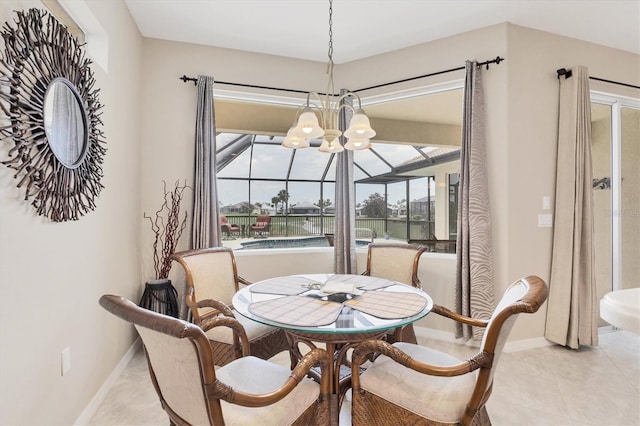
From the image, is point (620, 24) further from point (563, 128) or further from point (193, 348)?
point (193, 348)

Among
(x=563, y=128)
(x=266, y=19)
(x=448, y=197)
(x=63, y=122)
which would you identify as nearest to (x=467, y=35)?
(x=563, y=128)

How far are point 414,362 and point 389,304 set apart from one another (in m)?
0.43

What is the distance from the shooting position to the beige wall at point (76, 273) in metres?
1.33

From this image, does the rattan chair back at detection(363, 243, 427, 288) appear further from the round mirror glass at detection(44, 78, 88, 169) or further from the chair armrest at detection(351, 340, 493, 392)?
the round mirror glass at detection(44, 78, 88, 169)

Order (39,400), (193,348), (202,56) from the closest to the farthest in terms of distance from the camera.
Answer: (193,348), (39,400), (202,56)

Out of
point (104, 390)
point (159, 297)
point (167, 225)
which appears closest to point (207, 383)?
point (104, 390)

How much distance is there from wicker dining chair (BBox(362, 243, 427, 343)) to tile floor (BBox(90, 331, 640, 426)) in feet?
2.48

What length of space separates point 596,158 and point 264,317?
12.2 ft

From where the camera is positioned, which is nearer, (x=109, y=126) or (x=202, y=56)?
(x=109, y=126)

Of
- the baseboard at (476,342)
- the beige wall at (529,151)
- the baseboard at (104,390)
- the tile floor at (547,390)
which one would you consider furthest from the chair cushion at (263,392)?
the beige wall at (529,151)

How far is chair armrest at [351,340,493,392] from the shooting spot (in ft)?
4.29

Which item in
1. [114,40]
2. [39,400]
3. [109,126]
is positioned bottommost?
[39,400]

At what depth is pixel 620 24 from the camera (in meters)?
2.88

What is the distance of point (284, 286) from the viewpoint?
2145 mm
